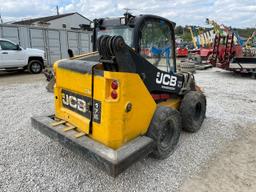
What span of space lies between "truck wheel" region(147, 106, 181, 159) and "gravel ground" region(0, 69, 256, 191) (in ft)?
0.51

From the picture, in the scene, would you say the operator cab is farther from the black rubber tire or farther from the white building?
the white building

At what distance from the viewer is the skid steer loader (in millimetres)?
2531

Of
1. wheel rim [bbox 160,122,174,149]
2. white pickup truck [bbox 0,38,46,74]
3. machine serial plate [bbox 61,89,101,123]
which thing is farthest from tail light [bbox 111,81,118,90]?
white pickup truck [bbox 0,38,46,74]

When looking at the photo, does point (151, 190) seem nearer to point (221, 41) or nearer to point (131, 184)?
point (131, 184)

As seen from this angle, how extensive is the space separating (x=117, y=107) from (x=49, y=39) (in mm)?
14416

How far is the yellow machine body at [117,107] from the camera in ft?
8.34

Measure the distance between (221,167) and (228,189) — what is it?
48cm

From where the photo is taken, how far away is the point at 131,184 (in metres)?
2.78

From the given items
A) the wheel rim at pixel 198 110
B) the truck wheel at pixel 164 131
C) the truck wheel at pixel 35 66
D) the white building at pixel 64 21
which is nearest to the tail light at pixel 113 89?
the truck wheel at pixel 164 131

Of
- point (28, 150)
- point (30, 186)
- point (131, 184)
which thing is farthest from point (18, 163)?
point (131, 184)

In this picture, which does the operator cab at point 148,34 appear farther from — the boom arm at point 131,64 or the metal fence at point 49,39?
the metal fence at point 49,39

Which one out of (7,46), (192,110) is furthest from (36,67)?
(192,110)

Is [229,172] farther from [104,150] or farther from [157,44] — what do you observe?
[157,44]

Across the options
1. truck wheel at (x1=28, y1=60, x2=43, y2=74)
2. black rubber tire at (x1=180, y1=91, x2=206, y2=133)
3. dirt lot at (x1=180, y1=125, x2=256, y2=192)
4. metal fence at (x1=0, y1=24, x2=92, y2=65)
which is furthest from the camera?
metal fence at (x1=0, y1=24, x2=92, y2=65)
